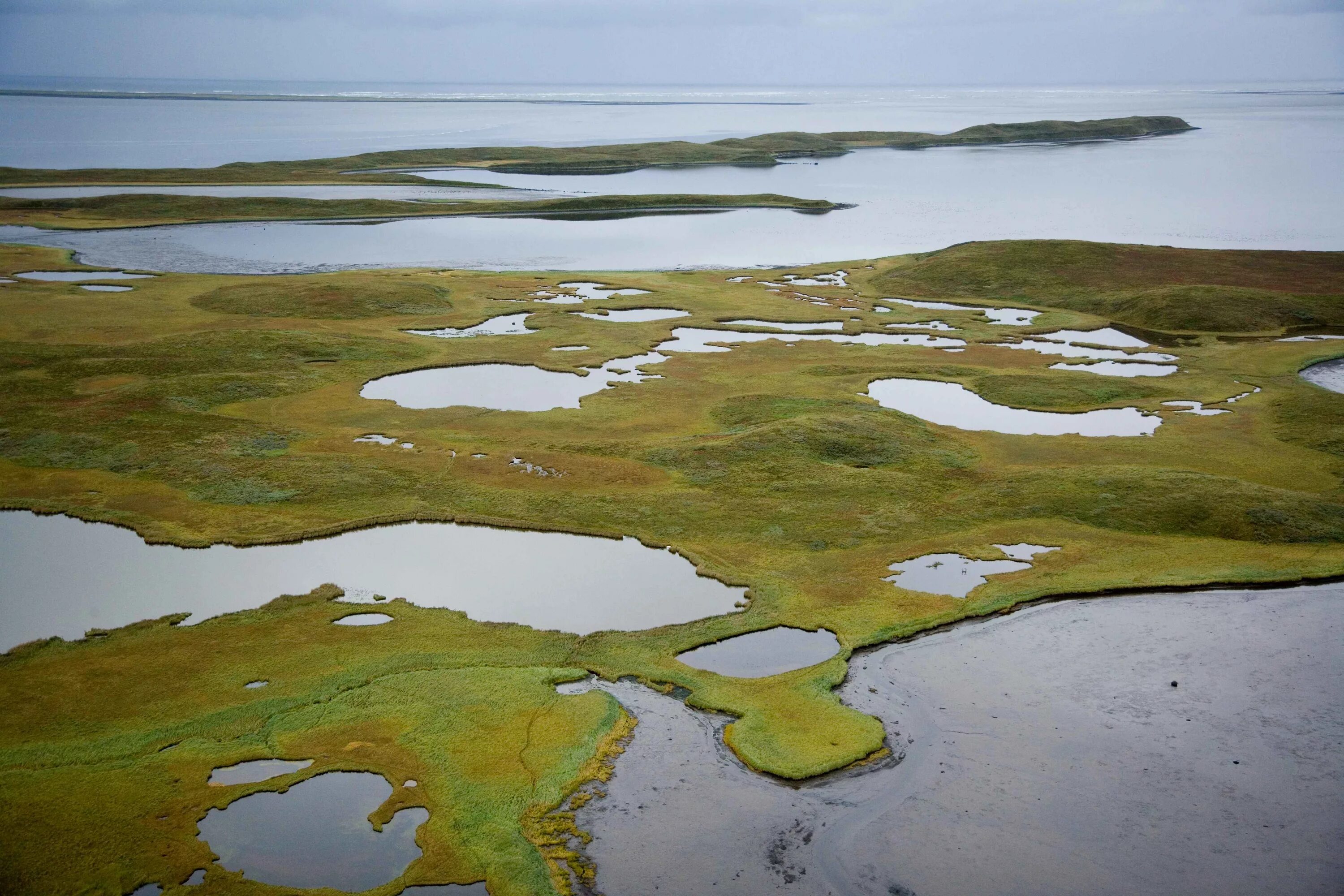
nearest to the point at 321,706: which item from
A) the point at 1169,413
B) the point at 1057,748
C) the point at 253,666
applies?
the point at 253,666

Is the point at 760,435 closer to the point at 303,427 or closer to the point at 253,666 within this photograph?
the point at 303,427

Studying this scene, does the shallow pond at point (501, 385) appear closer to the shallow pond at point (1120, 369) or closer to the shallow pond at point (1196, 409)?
A: the shallow pond at point (1120, 369)

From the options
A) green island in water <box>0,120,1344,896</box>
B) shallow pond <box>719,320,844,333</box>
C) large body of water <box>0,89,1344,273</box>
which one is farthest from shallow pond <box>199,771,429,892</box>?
large body of water <box>0,89,1344,273</box>

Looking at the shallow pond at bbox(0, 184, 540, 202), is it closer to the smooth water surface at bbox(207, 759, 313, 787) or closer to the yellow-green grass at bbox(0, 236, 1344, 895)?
the yellow-green grass at bbox(0, 236, 1344, 895)

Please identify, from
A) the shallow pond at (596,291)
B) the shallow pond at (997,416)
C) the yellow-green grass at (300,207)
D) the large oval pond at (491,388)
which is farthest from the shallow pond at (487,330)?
the yellow-green grass at (300,207)

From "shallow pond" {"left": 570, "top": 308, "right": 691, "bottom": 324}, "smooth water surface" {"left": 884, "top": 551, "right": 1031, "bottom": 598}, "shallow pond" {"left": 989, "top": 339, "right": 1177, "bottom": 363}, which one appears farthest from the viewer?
"shallow pond" {"left": 570, "top": 308, "right": 691, "bottom": 324}

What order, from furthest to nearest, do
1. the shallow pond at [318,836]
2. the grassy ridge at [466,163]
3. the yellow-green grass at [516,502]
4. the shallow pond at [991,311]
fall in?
the grassy ridge at [466,163], the shallow pond at [991,311], the yellow-green grass at [516,502], the shallow pond at [318,836]

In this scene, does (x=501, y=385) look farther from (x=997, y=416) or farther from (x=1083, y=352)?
(x=1083, y=352)

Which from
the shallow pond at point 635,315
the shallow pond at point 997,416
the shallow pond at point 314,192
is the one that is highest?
the shallow pond at point 314,192
